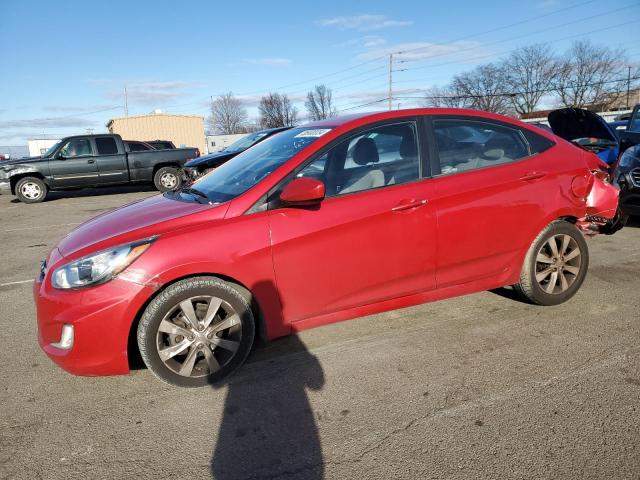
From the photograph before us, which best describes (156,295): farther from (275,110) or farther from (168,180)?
(275,110)

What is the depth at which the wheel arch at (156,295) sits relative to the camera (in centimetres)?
268

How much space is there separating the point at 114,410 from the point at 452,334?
94.5 inches

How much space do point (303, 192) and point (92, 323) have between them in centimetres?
146

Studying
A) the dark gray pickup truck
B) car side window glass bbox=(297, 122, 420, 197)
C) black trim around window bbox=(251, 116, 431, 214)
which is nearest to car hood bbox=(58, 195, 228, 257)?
black trim around window bbox=(251, 116, 431, 214)

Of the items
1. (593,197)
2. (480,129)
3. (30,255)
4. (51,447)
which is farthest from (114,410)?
(30,255)

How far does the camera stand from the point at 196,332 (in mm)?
2777

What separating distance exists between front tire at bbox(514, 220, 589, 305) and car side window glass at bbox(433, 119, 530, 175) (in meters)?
0.72

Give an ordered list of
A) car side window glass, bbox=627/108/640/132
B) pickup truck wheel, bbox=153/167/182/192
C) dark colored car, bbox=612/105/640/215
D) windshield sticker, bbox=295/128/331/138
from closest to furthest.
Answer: windshield sticker, bbox=295/128/331/138 → dark colored car, bbox=612/105/640/215 → car side window glass, bbox=627/108/640/132 → pickup truck wheel, bbox=153/167/182/192

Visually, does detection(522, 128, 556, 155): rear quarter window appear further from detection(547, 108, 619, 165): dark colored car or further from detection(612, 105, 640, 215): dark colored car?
detection(547, 108, 619, 165): dark colored car

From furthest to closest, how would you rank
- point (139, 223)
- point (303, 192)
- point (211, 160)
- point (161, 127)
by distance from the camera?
point (161, 127) < point (211, 160) < point (139, 223) < point (303, 192)

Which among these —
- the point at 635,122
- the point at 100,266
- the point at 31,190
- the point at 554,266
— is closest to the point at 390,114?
the point at 554,266

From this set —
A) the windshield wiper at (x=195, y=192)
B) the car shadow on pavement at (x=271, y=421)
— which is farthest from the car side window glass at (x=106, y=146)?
the car shadow on pavement at (x=271, y=421)

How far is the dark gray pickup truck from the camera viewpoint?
1301 cm

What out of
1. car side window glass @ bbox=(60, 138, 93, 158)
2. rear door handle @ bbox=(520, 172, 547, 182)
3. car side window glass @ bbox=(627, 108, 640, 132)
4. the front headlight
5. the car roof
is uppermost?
car side window glass @ bbox=(60, 138, 93, 158)
